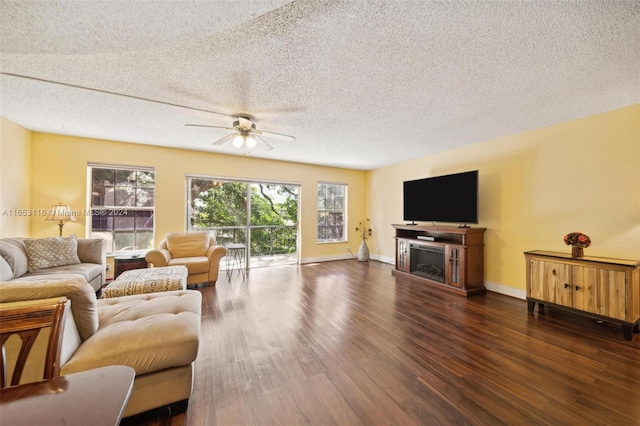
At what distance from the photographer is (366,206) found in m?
6.73

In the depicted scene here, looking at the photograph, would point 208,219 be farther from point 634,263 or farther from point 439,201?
point 634,263

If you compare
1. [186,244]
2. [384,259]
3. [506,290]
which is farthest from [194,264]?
[506,290]

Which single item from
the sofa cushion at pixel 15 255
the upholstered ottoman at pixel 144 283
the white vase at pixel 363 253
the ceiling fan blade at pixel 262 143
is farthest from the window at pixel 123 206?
the white vase at pixel 363 253

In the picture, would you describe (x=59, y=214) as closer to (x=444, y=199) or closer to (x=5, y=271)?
(x=5, y=271)

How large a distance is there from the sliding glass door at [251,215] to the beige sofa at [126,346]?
3.64 m

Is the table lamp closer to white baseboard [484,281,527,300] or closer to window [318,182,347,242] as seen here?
window [318,182,347,242]

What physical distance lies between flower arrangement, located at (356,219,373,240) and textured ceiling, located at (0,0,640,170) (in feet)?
11.2

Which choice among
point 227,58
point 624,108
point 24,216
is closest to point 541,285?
point 624,108

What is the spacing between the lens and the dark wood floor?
1462mm

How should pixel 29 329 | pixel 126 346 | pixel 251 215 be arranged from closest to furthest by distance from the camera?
pixel 29 329, pixel 126 346, pixel 251 215

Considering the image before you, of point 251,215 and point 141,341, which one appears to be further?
point 251,215

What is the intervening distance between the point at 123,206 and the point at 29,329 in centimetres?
420

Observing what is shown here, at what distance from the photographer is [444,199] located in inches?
165

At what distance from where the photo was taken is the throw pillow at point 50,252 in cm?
300
